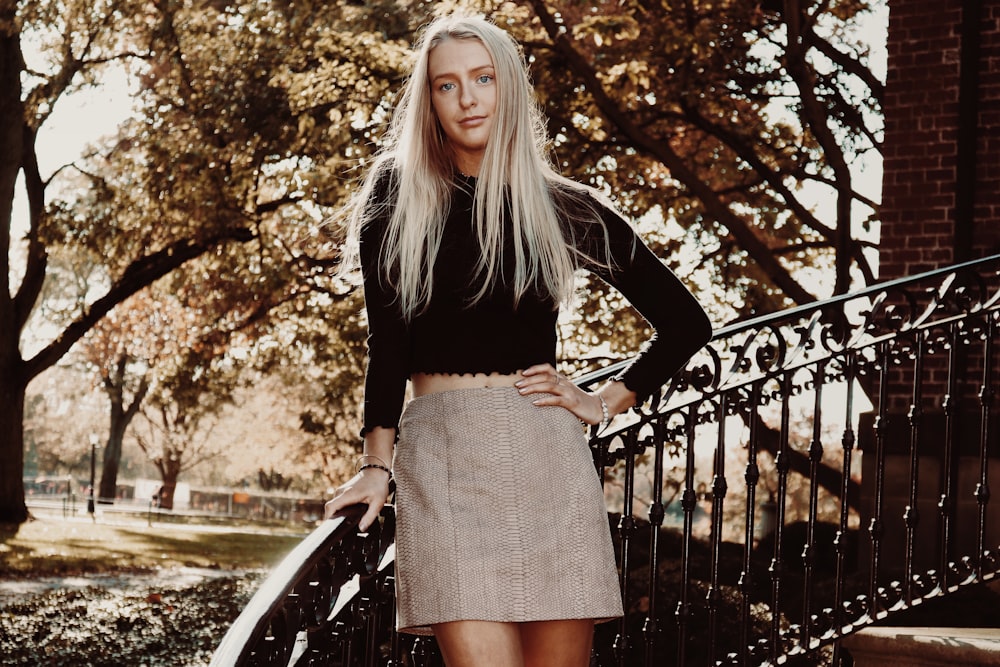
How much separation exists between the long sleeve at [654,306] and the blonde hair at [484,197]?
17cm

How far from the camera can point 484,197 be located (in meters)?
2.86

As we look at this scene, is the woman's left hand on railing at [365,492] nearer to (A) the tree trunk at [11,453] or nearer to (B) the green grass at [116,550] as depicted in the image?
(B) the green grass at [116,550]

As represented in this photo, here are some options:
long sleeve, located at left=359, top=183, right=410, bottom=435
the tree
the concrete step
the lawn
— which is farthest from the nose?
the tree

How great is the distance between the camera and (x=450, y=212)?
287cm

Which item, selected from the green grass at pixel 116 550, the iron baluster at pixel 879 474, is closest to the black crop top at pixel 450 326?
the iron baluster at pixel 879 474

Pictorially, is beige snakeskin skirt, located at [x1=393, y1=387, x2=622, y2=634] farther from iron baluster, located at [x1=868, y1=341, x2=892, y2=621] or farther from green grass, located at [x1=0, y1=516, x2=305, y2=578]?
green grass, located at [x1=0, y1=516, x2=305, y2=578]

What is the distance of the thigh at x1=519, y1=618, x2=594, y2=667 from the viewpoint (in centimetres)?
273

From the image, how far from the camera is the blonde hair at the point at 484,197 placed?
276 centimetres

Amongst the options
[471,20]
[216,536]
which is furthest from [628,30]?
[216,536]

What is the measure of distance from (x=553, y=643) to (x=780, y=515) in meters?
2.29

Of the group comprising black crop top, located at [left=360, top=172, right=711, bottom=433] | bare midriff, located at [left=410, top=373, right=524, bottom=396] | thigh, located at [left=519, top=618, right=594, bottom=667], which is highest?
black crop top, located at [left=360, top=172, right=711, bottom=433]

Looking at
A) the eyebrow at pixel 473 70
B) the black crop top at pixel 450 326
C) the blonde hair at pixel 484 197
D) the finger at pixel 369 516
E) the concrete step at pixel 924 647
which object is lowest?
the concrete step at pixel 924 647

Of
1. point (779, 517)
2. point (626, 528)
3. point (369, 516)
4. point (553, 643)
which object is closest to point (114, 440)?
point (779, 517)

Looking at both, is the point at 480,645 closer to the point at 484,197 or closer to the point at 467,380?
the point at 467,380
